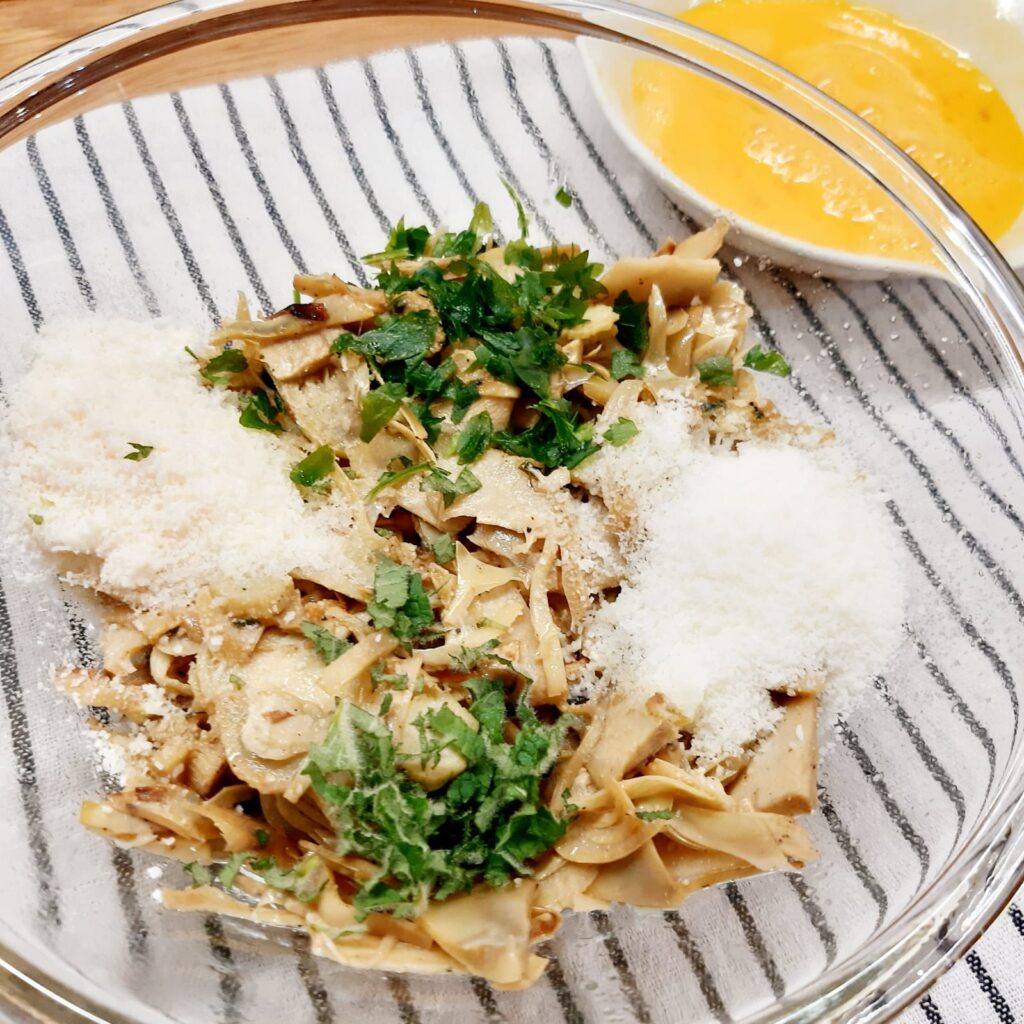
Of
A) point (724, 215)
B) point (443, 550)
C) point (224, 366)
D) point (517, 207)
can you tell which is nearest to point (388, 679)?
point (443, 550)

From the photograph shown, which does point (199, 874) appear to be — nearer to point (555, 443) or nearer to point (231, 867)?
point (231, 867)

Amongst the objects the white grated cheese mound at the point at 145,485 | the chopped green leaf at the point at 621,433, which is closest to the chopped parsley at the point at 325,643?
the white grated cheese mound at the point at 145,485

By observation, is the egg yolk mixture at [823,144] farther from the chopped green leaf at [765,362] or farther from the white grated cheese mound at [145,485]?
the white grated cheese mound at [145,485]

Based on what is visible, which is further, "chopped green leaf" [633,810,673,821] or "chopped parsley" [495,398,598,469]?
"chopped parsley" [495,398,598,469]

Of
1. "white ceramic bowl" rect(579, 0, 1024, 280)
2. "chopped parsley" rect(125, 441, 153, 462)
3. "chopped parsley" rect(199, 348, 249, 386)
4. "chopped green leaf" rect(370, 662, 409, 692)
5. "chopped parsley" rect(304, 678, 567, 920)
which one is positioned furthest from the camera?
"white ceramic bowl" rect(579, 0, 1024, 280)

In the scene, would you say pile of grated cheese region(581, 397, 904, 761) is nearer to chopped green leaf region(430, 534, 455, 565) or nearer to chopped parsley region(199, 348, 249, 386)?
chopped green leaf region(430, 534, 455, 565)

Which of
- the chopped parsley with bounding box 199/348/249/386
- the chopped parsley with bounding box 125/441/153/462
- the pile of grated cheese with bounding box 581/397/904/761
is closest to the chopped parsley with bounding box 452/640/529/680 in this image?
the pile of grated cheese with bounding box 581/397/904/761
